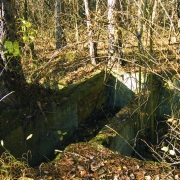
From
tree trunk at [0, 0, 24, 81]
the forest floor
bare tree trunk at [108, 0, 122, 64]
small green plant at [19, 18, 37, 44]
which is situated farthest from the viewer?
tree trunk at [0, 0, 24, 81]

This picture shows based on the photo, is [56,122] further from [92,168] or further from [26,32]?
[92,168]

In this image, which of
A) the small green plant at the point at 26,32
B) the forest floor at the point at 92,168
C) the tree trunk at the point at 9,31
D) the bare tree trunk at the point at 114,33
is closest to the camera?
the forest floor at the point at 92,168

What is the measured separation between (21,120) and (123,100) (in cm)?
346

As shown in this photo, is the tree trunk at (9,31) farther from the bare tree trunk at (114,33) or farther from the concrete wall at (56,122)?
the bare tree trunk at (114,33)

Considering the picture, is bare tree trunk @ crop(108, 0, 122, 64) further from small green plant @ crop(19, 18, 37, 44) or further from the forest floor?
the forest floor

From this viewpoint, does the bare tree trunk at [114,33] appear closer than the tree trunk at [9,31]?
Yes

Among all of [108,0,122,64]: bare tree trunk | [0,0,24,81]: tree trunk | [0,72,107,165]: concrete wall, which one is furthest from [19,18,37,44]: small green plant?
[0,72,107,165]: concrete wall

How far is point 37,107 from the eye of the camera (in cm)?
499

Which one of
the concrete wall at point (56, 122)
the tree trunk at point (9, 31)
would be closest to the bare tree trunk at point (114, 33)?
the concrete wall at point (56, 122)

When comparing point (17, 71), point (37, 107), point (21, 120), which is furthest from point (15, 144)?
point (17, 71)

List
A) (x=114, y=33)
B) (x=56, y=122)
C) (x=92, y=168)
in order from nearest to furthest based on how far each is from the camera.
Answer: (x=92, y=168), (x=114, y=33), (x=56, y=122)

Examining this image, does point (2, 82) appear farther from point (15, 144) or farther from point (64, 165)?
point (64, 165)

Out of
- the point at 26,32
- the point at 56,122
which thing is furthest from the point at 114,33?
the point at 56,122

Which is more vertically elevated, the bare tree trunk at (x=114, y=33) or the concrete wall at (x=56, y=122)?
the bare tree trunk at (x=114, y=33)
